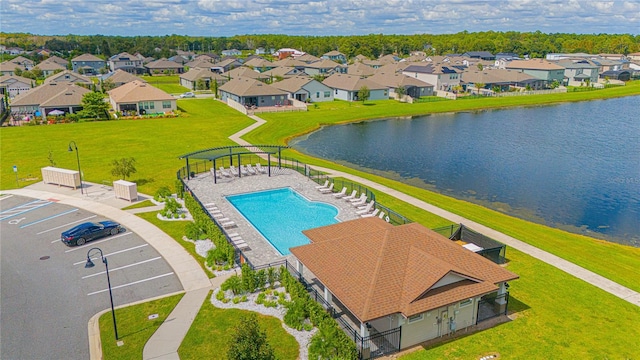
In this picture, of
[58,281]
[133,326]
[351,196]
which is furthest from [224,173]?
[133,326]

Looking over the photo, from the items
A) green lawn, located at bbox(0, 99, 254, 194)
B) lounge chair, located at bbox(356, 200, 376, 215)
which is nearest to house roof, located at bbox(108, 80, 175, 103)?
green lawn, located at bbox(0, 99, 254, 194)

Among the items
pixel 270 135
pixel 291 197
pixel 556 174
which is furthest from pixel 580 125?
pixel 291 197

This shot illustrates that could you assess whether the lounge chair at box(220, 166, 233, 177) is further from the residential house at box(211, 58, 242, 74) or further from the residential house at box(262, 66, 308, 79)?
the residential house at box(211, 58, 242, 74)

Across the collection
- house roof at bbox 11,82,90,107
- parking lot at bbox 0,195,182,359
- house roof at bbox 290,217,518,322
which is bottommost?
parking lot at bbox 0,195,182,359

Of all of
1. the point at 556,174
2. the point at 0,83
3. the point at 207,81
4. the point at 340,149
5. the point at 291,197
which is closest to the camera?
the point at 291,197

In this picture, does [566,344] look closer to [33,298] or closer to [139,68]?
[33,298]

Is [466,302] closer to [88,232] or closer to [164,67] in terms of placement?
[88,232]
